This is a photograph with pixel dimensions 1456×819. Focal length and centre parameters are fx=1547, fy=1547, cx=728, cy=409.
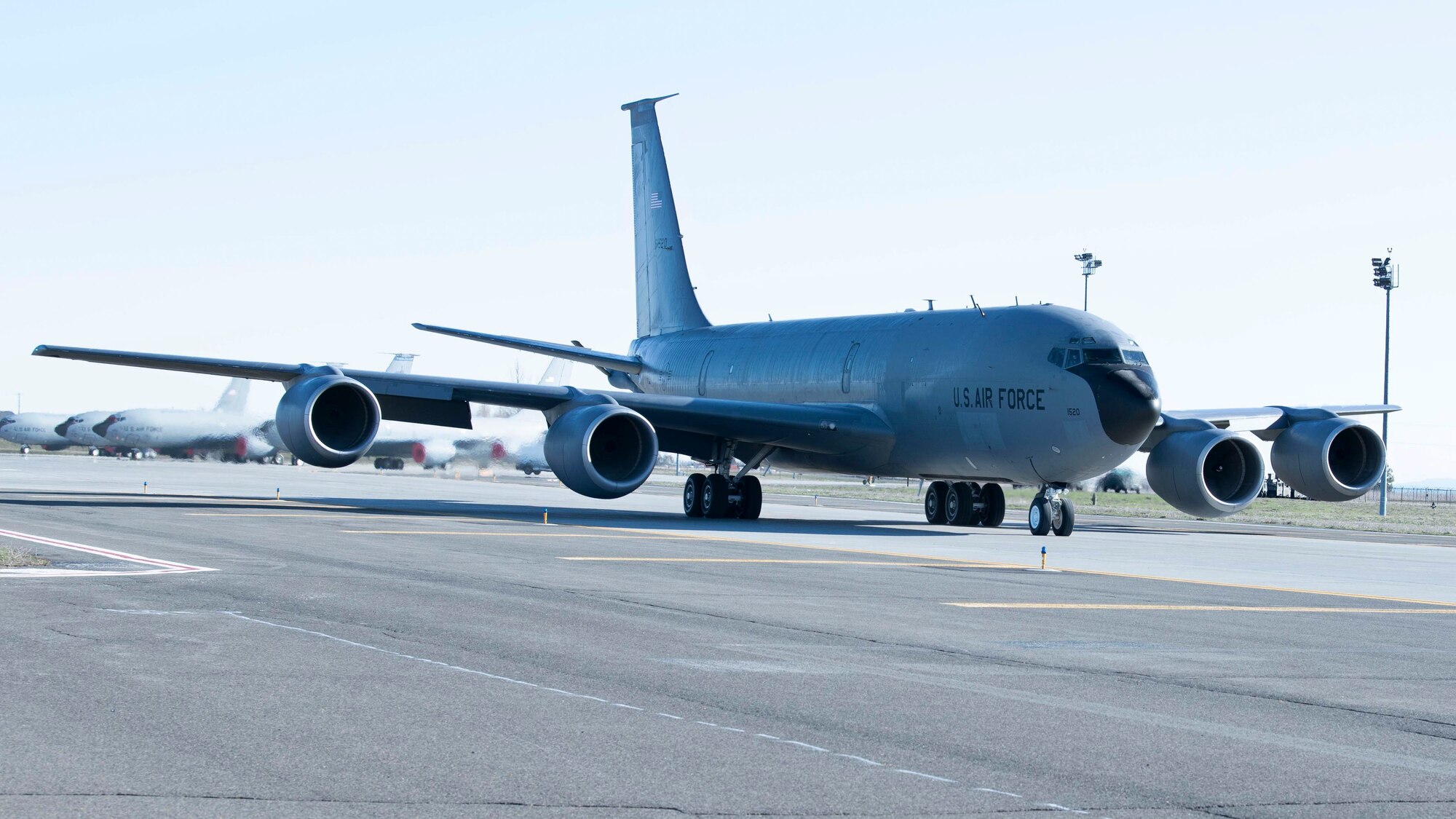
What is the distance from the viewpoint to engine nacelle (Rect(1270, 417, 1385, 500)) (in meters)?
32.1

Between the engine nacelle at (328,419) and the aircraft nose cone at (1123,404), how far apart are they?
13.2 metres

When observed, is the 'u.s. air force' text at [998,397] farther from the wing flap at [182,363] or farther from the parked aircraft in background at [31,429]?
the parked aircraft in background at [31,429]

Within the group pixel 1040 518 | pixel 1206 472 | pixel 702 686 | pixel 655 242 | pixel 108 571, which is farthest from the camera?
pixel 655 242

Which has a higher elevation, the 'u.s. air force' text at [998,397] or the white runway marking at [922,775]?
the 'u.s. air force' text at [998,397]

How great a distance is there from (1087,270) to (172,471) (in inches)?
1615

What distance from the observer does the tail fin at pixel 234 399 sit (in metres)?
104

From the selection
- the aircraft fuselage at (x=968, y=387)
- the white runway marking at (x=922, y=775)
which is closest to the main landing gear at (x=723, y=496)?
the aircraft fuselage at (x=968, y=387)

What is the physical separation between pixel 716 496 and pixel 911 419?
5.04m

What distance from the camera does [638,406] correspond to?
1214 inches

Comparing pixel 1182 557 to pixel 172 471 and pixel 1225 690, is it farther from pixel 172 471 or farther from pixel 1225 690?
pixel 172 471

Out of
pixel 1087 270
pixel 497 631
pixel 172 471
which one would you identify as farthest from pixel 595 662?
pixel 172 471

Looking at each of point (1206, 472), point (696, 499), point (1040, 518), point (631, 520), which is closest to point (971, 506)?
point (1040, 518)

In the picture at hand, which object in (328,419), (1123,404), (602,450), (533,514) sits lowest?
(533,514)

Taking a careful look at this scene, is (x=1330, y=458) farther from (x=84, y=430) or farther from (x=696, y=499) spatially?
(x=84, y=430)
